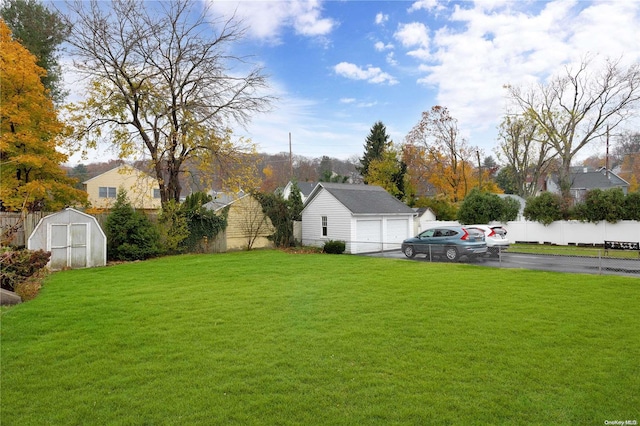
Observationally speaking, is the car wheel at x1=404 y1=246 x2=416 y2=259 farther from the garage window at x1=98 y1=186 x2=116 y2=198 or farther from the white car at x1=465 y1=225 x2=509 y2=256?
the garage window at x1=98 y1=186 x2=116 y2=198

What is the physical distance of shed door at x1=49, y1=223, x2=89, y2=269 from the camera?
14.3 meters

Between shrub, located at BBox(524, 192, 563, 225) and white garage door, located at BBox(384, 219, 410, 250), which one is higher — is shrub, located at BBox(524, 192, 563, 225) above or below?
above

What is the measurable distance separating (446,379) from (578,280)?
A: 855 centimetres

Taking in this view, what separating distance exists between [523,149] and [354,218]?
23642 mm

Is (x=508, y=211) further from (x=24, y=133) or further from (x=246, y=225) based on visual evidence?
(x=24, y=133)

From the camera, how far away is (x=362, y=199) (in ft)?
75.8

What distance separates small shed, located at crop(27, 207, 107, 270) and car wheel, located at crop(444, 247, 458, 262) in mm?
14358

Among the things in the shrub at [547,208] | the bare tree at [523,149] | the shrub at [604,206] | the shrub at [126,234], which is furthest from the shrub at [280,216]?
the bare tree at [523,149]

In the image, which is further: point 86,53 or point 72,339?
point 86,53

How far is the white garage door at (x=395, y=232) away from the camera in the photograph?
23000mm

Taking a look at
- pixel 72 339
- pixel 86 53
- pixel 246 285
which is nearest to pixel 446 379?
pixel 72 339

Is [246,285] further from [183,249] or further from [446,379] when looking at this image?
[183,249]

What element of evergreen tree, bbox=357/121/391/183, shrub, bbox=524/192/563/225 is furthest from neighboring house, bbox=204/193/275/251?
evergreen tree, bbox=357/121/391/183

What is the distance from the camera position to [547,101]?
32.6 m
